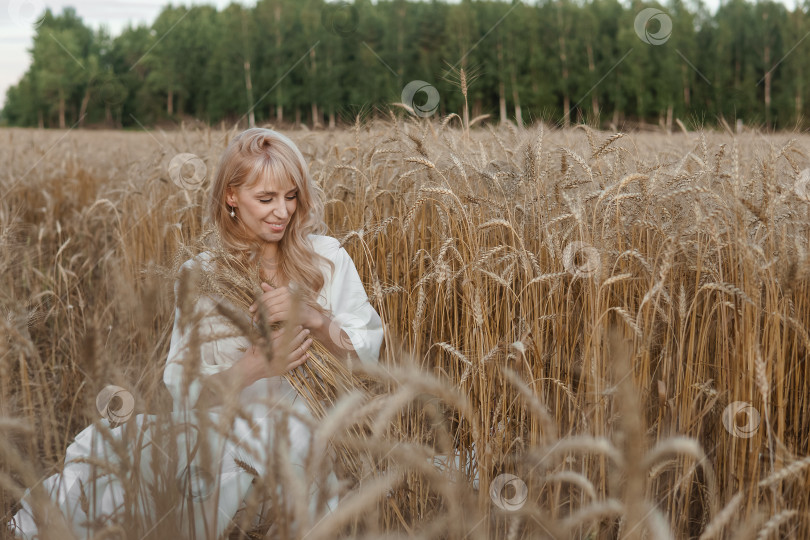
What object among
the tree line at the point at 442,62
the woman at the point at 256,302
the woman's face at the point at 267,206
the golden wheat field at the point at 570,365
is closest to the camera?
the golden wheat field at the point at 570,365

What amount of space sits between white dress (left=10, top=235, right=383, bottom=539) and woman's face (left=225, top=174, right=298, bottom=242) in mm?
207

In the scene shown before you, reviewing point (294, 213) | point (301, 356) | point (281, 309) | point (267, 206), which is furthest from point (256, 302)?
point (294, 213)

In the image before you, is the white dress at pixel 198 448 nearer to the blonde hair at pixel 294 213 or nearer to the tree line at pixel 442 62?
the blonde hair at pixel 294 213

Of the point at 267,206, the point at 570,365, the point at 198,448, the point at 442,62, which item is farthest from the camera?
the point at 442,62

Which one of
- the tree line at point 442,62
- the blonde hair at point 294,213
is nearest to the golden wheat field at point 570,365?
the blonde hair at point 294,213

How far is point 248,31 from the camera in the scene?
33625 mm

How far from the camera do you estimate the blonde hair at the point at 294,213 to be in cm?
205

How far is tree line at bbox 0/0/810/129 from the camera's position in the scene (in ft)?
98.7

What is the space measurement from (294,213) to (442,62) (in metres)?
34.2

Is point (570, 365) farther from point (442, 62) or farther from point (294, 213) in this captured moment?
point (442, 62)

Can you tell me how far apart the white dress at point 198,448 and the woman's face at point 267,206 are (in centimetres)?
21

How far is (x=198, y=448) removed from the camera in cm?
125

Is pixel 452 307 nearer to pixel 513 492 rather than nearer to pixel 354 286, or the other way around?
pixel 354 286

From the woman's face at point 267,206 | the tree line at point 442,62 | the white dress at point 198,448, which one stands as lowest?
the white dress at point 198,448
